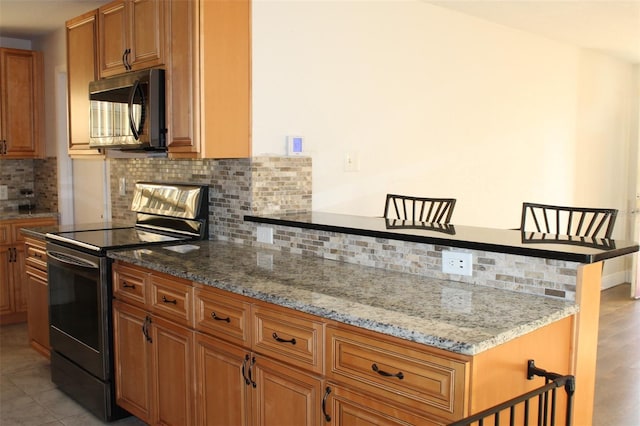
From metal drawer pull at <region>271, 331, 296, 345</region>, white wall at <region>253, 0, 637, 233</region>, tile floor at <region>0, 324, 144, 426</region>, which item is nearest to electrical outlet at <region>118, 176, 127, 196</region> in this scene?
tile floor at <region>0, 324, 144, 426</region>

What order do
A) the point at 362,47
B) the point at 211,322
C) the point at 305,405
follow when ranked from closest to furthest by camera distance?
the point at 305,405 < the point at 211,322 < the point at 362,47

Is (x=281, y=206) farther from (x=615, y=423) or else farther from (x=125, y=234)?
(x=615, y=423)

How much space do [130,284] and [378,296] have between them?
4.45 feet

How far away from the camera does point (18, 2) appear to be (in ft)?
13.5

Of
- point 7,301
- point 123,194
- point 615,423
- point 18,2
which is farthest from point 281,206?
point 7,301

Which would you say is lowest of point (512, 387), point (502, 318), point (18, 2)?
point (512, 387)

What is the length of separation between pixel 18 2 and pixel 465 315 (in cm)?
380

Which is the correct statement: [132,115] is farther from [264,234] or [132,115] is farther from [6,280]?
[6,280]

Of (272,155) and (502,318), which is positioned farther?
(272,155)

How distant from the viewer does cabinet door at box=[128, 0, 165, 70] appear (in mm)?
3148

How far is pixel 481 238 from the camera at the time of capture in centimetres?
233

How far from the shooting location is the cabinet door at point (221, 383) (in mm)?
2287

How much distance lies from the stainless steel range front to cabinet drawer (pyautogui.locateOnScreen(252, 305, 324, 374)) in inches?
45.7

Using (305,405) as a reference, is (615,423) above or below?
below
